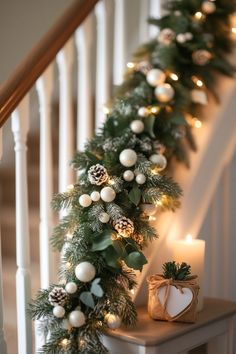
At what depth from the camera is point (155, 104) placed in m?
1.91

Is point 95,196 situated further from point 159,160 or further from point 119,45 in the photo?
point 119,45

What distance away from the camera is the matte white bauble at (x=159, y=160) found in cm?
182

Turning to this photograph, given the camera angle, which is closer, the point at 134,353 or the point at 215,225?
the point at 134,353

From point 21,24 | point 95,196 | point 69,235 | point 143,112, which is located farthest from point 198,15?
point 21,24

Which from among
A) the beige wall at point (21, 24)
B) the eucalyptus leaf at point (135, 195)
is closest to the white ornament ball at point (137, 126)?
the eucalyptus leaf at point (135, 195)

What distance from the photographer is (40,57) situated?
1783 mm

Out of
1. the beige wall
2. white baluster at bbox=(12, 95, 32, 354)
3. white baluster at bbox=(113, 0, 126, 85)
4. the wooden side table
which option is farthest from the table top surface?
the beige wall

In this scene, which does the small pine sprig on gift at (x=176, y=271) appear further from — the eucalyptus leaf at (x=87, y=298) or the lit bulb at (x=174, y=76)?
the lit bulb at (x=174, y=76)

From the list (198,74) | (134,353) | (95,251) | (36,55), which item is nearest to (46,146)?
(36,55)

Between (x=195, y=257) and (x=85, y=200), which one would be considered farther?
(x=195, y=257)

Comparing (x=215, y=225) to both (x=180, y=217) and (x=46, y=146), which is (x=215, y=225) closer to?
(x=180, y=217)

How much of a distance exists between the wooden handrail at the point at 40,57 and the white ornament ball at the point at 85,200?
0.33 m

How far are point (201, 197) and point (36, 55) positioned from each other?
80 cm

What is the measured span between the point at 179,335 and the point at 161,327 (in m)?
0.06
